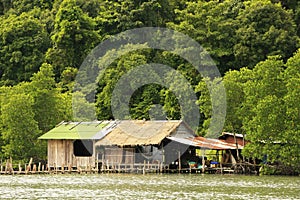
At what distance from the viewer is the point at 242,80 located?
54125mm

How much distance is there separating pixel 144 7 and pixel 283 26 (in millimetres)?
13288

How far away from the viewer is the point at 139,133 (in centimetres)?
5466

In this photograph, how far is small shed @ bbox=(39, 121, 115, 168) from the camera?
55659 mm

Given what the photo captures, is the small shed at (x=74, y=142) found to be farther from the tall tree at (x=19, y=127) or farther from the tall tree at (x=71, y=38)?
the tall tree at (x=71, y=38)

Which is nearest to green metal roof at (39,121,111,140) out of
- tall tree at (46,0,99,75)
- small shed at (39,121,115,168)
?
small shed at (39,121,115,168)

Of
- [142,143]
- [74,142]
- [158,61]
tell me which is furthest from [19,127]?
[158,61]

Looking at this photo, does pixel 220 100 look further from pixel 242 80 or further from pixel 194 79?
pixel 194 79

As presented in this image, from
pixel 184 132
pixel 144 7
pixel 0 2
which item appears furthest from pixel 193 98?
pixel 0 2

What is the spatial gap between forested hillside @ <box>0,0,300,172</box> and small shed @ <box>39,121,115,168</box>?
168 cm

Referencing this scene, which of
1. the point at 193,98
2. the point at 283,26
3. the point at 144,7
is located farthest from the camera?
the point at 144,7

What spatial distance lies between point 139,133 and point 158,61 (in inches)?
602

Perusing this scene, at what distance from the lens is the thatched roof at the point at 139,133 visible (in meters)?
53.4

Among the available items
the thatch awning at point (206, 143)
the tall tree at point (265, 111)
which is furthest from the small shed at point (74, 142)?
the tall tree at point (265, 111)

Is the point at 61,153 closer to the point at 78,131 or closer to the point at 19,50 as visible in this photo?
the point at 78,131
